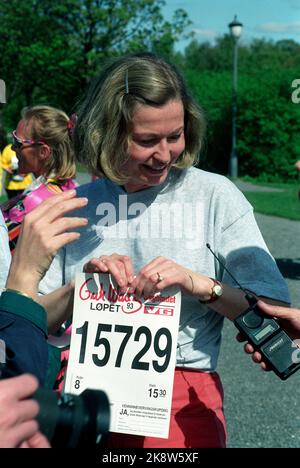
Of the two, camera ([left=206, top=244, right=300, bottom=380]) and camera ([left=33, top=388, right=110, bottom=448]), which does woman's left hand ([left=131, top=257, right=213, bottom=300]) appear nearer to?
camera ([left=206, top=244, right=300, bottom=380])

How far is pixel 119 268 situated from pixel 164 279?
0.51 ft

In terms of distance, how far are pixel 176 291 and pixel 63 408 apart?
3.49 feet

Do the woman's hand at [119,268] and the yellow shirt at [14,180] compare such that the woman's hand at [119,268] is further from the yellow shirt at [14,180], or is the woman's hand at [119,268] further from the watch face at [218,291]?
the yellow shirt at [14,180]

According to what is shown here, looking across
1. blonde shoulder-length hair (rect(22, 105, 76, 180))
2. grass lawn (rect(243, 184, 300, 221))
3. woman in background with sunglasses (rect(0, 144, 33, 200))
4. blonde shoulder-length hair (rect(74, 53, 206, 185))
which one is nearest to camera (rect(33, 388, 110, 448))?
blonde shoulder-length hair (rect(74, 53, 206, 185))

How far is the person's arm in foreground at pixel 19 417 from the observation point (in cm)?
112

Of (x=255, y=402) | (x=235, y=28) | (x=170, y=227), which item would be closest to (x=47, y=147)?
(x=170, y=227)

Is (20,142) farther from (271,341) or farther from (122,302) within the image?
(271,341)

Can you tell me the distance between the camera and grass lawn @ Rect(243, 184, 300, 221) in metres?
13.9

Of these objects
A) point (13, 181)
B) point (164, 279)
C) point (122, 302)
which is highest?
point (164, 279)

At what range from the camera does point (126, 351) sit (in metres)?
2.19

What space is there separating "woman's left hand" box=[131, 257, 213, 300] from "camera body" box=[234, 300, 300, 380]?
Result: 6.4 inches

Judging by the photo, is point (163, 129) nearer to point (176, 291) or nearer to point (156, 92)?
point (156, 92)

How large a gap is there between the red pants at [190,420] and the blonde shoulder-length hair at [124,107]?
2.32 feet

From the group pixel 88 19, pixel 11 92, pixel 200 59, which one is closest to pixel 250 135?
pixel 88 19
